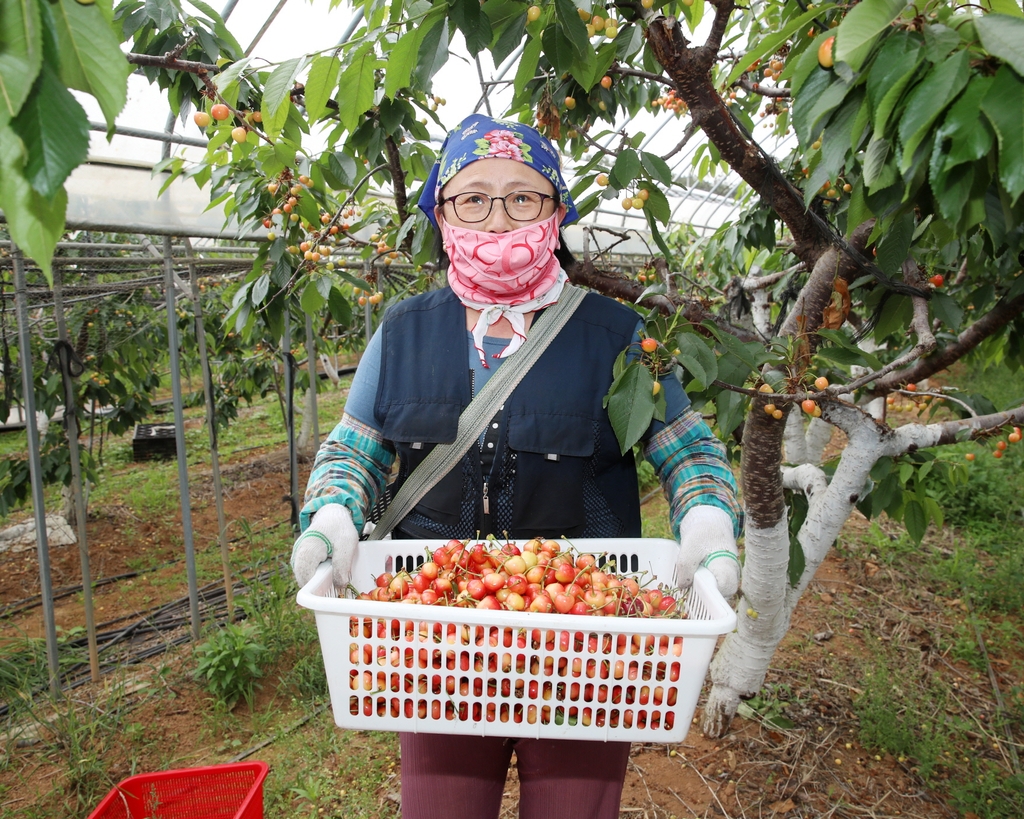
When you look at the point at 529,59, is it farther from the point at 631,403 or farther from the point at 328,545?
the point at 328,545

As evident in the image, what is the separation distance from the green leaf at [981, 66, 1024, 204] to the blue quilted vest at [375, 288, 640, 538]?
2.70ft

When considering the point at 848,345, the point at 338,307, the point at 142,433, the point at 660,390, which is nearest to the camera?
the point at 660,390

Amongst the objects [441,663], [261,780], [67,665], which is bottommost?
[67,665]

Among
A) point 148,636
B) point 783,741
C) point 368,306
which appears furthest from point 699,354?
point 148,636

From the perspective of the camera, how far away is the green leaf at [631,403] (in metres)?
1.21

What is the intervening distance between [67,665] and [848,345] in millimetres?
4404

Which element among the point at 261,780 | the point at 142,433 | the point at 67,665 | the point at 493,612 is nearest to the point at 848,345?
the point at 493,612

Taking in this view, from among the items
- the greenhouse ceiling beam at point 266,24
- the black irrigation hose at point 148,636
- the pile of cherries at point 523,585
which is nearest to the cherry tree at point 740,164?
the pile of cherries at point 523,585

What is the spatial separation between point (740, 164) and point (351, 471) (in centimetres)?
119

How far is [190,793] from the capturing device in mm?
2178

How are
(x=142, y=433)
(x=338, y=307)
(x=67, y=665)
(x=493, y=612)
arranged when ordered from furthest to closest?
(x=142, y=433) < (x=67, y=665) < (x=338, y=307) < (x=493, y=612)

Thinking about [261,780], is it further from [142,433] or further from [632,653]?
[142,433]

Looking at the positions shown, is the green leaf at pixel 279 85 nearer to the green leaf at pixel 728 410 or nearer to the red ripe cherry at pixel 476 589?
the red ripe cherry at pixel 476 589

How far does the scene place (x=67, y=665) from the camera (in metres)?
3.89
